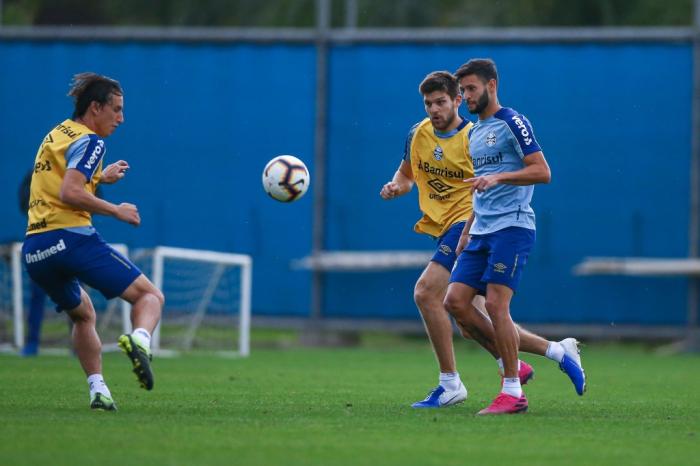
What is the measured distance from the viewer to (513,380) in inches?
343

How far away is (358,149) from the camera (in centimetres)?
1823

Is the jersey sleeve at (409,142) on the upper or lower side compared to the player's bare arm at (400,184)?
upper

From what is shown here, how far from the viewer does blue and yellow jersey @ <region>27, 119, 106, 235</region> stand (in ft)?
27.2

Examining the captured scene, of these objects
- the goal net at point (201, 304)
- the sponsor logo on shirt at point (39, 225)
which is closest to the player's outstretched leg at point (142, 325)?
the sponsor logo on shirt at point (39, 225)

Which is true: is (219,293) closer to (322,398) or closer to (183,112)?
(183,112)

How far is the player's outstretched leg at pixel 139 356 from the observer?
7660 mm

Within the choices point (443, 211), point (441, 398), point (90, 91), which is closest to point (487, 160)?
point (443, 211)

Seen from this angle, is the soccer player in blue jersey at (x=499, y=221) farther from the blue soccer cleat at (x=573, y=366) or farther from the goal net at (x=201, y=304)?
the goal net at (x=201, y=304)

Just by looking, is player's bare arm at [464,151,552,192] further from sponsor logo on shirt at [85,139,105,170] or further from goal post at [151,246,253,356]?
goal post at [151,246,253,356]

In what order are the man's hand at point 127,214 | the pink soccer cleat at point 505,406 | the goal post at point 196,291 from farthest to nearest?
the goal post at point 196,291, the pink soccer cleat at point 505,406, the man's hand at point 127,214

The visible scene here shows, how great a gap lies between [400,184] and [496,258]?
4.51 feet

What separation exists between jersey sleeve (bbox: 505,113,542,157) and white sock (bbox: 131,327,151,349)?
268 cm

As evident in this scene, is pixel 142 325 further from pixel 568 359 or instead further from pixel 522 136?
pixel 568 359

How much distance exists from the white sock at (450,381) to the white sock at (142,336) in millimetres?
2345
